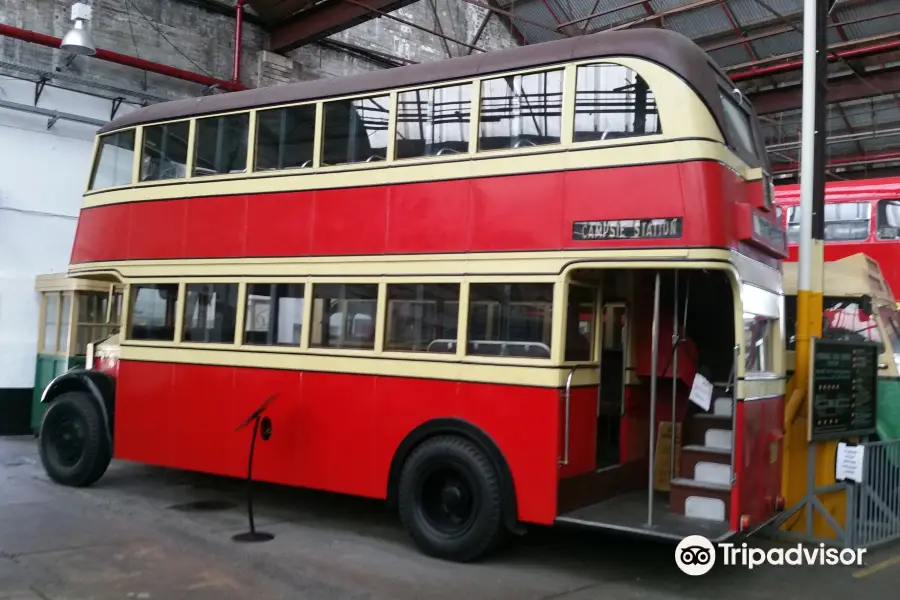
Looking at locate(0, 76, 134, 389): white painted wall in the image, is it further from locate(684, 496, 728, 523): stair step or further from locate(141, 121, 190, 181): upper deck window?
locate(684, 496, 728, 523): stair step

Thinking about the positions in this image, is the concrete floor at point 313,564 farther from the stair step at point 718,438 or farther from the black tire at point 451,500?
the stair step at point 718,438

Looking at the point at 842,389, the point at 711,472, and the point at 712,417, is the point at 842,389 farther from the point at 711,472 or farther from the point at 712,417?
the point at 711,472

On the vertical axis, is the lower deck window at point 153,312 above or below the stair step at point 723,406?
above

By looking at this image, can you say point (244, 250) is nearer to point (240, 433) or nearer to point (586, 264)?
point (240, 433)

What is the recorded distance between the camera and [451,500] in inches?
252

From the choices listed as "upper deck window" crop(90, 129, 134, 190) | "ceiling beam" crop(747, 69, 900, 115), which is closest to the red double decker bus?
"upper deck window" crop(90, 129, 134, 190)

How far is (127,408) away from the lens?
8477mm

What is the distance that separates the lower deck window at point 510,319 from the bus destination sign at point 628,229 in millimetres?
469

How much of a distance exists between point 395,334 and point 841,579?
3.96m

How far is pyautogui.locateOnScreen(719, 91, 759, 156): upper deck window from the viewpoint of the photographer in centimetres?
622

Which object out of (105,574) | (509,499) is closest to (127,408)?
(105,574)

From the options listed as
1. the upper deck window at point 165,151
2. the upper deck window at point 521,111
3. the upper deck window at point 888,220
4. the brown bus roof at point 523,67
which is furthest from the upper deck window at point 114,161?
the upper deck window at point 888,220

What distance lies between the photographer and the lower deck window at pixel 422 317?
259 inches

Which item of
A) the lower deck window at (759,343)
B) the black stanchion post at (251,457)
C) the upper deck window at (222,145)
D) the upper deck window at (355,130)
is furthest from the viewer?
the upper deck window at (222,145)
